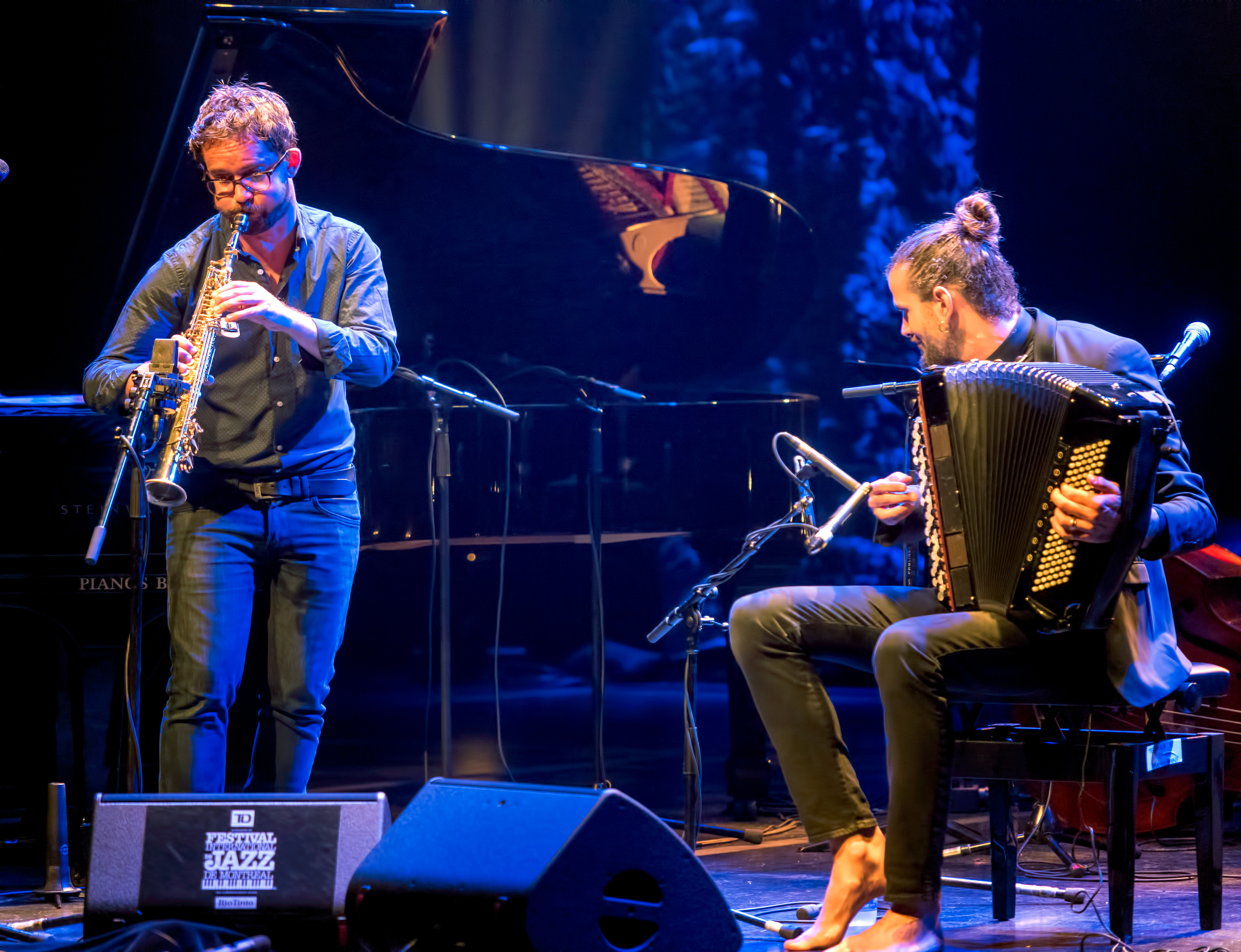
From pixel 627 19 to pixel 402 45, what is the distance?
4.82ft

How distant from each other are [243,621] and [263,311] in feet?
2.34

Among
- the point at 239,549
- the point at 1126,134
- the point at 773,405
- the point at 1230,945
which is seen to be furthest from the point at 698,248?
the point at 1230,945

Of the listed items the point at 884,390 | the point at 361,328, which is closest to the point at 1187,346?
the point at 884,390

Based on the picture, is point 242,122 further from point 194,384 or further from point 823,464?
point 823,464

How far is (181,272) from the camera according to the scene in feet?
10.2

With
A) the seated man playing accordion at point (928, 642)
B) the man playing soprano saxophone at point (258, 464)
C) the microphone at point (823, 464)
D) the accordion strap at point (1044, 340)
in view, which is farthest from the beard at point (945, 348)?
the man playing soprano saxophone at point (258, 464)

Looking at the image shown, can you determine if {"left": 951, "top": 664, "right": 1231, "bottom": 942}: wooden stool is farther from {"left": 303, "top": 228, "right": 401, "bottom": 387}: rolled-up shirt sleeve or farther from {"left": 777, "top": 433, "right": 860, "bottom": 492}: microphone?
{"left": 303, "top": 228, "right": 401, "bottom": 387}: rolled-up shirt sleeve

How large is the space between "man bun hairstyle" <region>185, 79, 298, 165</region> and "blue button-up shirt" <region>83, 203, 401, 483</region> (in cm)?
20

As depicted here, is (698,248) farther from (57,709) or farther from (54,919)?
(54,919)

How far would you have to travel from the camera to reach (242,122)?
295 cm

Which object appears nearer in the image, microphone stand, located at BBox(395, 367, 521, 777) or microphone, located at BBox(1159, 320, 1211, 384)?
microphone, located at BBox(1159, 320, 1211, 384)

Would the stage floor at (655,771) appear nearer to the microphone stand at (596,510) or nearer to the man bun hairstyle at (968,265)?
the microphone stand at (596,510)

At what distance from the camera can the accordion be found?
2.38 m

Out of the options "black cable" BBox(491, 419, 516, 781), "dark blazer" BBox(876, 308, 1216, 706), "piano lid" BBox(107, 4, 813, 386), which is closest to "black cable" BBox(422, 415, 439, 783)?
"black cable" BBox(491, 419, 516, 781)
